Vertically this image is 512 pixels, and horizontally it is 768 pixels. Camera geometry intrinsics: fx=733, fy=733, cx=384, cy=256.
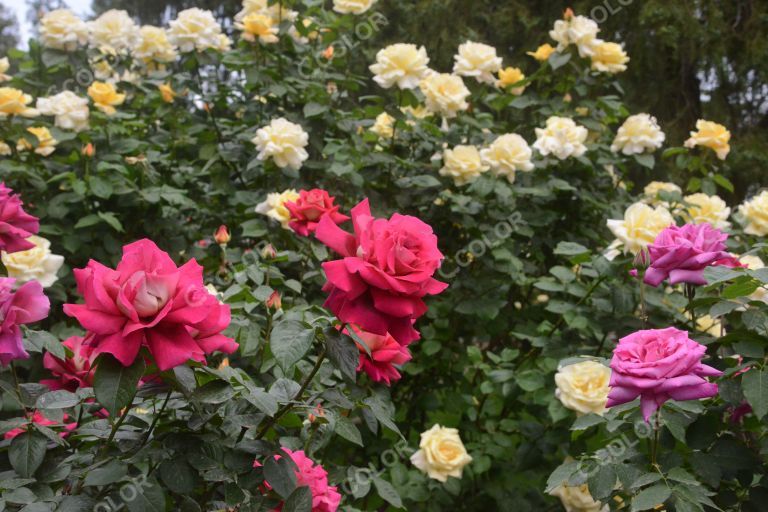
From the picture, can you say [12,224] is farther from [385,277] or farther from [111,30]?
[111,30]

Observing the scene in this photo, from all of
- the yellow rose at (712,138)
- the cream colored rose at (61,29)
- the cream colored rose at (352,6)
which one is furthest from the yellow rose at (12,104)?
the yellow rose at (712,138)

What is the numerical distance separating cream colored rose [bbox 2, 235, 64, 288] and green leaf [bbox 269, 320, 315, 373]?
1.10 m

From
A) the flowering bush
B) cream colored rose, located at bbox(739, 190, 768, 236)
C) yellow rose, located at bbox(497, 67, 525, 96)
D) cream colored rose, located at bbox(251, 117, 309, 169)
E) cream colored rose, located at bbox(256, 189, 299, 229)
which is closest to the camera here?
the flowering bush

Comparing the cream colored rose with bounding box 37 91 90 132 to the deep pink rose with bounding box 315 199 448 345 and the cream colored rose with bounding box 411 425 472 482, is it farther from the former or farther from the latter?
Result: the deep pink rose with bounding box 315 199 448 345

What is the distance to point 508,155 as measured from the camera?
8.11 feet

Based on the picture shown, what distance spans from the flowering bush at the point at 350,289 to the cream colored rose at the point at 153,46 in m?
0.01

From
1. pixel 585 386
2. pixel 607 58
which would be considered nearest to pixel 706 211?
pixel 607 58

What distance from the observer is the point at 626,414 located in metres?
1.37

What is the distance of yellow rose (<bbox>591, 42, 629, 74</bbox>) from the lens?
284 cm

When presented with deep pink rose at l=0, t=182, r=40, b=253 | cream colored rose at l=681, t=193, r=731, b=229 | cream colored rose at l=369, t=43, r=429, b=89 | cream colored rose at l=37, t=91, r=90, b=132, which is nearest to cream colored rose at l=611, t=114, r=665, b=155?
cream colored rose at l=681, t=193, r=731, b=229

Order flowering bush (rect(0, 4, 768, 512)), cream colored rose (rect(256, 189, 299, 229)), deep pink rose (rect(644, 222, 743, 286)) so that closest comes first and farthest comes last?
flowering bush (rect(0, 4, 768, 512))
deep pink rose (rect(644, 222, 743, 286))
cream colored rose (rect(256, 189, 299, 229))

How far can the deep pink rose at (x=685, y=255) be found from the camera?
1387mm

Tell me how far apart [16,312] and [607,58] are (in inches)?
96.3

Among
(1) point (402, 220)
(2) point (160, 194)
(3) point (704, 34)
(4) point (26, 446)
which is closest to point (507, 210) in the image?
(2) point (160, 194)
